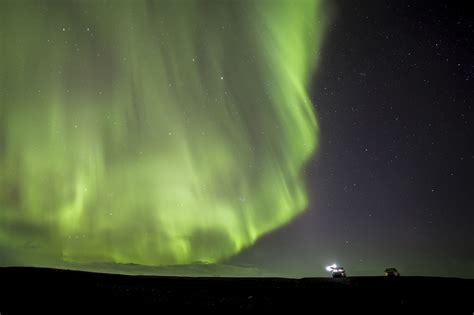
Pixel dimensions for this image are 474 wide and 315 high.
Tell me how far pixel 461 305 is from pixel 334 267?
62.4ft

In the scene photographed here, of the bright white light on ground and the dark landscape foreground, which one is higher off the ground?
the bright white light on ground

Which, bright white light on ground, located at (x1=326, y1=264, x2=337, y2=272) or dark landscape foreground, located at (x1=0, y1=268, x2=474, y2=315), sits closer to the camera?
dark landscape foreground, located at (x1=0, y1=268, x2=474, y2=315)

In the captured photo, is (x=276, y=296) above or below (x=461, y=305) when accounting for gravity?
above

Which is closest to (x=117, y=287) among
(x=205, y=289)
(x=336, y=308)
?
(x=205, y=289)

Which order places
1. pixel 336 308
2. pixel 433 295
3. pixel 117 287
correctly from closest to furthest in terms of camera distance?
pixel 336 308 < pixel 433 295 < pixel 117 287

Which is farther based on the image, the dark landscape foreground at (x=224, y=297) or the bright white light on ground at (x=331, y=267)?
the bright white light on ground at (x=331, y=267)

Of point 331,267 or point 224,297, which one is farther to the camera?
point 331,267

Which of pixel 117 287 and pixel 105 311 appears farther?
pixel 117 287

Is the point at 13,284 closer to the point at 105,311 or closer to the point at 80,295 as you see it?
the point at 80,295

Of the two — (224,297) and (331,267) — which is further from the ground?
(331,267)

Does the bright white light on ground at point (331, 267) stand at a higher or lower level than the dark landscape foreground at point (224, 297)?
higher

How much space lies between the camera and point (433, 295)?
9.38 metres

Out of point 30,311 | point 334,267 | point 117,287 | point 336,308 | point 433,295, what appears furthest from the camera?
point 334,267

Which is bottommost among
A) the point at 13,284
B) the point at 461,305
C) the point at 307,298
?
the point at 461,305
